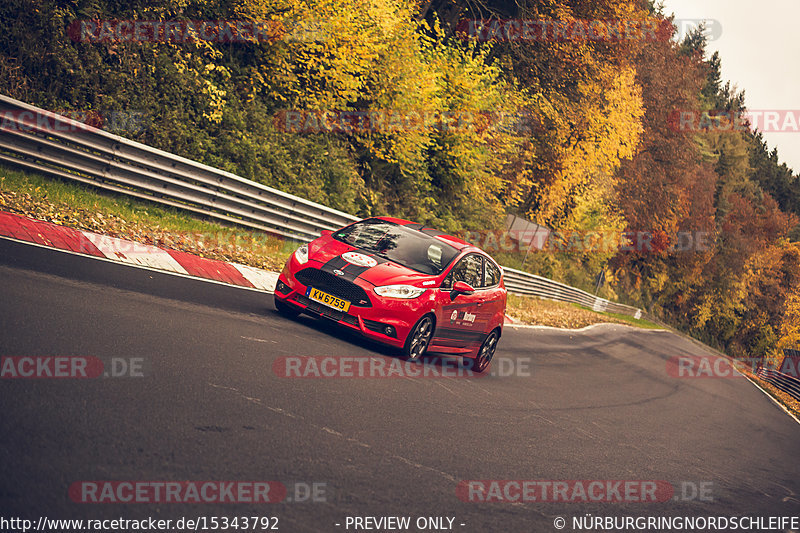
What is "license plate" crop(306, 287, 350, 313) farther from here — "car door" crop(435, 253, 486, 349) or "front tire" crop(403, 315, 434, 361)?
"car door" crop(435, 253, 486, 349)

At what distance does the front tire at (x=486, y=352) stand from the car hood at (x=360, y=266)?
6.82 feet

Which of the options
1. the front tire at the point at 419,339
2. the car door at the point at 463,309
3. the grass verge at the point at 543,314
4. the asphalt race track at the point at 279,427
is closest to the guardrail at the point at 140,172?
the asphalt race track at the point at 279,427

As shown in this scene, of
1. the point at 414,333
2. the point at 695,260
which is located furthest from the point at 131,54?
the point at 695,260

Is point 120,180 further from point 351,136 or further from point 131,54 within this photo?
point 351,136

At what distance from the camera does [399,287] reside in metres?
9.29

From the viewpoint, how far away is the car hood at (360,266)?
30.5ft

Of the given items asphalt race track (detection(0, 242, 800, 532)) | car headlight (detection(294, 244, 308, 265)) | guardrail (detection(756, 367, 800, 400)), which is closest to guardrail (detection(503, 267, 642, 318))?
guardrail (detection(756, 367, 800, 400))

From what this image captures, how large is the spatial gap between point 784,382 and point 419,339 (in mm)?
29172

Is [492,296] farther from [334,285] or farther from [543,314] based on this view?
[543,314]

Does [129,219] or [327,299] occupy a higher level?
[129,219]

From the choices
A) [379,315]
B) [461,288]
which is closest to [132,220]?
[379,315]

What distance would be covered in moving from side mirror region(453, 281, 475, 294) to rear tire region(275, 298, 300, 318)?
7.11 ft

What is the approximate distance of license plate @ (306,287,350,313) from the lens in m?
9.20

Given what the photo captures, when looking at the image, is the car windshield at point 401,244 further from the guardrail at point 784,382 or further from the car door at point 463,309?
the guardrail at point 784,382
